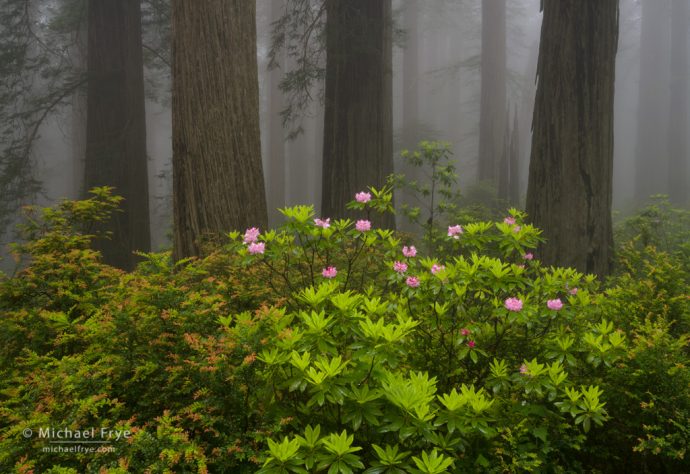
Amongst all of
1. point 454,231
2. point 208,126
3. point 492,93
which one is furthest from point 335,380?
point 492,93

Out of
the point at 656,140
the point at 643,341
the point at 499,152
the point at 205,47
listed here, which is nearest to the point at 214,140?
the point at 205,47

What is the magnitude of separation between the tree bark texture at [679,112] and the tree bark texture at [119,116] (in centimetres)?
2195

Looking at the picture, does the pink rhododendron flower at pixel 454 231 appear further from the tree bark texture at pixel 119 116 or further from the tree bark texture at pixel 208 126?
the tree bark texture at pixel 119 116

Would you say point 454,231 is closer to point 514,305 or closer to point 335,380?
point 514,305

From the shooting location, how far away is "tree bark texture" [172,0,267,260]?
4.43 m

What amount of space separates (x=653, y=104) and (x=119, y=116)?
28119 millimetres

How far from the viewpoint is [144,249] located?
24.7 ft

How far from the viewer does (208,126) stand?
Result: 4.45 meters

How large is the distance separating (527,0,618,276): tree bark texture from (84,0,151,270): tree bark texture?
5.97 metres

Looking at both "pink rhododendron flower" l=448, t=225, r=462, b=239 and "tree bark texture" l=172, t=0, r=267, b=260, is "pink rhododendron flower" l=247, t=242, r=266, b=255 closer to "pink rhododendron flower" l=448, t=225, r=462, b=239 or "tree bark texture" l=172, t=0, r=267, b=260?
"pink rhododendron flower" l=448, t=225, r=462, b=239

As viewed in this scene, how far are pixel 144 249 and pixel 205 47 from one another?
13.5ft

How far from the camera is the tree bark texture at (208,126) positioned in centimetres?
443

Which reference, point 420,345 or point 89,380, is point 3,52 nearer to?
point 89,380

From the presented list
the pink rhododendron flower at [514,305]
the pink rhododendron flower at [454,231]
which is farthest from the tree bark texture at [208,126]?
the pink rhododendron flower at [514,305]
